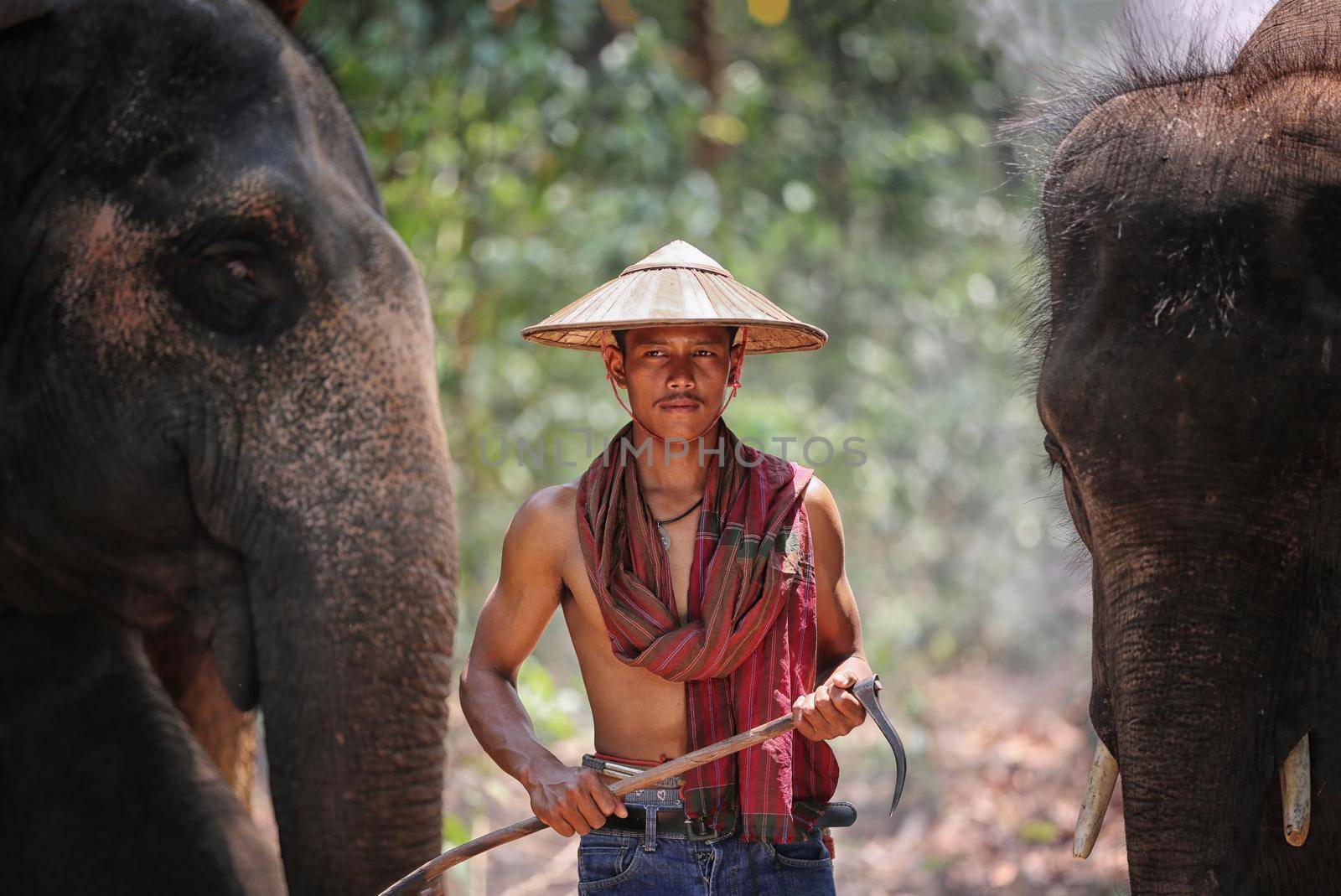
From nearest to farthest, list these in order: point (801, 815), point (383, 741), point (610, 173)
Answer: point (801, 815), point (383, 741), point (610, 173)

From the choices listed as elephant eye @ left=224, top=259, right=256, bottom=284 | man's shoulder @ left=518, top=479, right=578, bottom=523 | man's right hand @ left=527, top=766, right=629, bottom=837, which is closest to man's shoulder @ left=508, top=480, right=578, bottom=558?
man's shoulder @ left=518, top=479, right=578, bottom=523

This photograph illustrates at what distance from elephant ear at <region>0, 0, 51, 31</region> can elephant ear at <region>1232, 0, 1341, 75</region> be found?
6.29 ft

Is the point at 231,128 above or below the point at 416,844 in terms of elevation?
above

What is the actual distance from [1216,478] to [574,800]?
91cm

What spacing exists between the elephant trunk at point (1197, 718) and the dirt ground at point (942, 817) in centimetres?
186

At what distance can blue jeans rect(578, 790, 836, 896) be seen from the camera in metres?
1.92

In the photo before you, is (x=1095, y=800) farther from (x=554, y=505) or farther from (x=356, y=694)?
(x=356, y=694)

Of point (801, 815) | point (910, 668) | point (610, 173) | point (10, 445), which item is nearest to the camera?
point (801, 815)

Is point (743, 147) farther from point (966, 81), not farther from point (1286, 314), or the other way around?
point (1286, 314)

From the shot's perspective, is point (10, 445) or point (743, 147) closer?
point (10, 445)

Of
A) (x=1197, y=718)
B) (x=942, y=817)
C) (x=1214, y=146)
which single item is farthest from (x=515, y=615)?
(x=942, y=817)

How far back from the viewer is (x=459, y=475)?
6.21m

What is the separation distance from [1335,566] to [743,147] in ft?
14.6

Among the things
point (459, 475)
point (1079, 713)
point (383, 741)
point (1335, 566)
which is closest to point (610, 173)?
point (459, 475)
